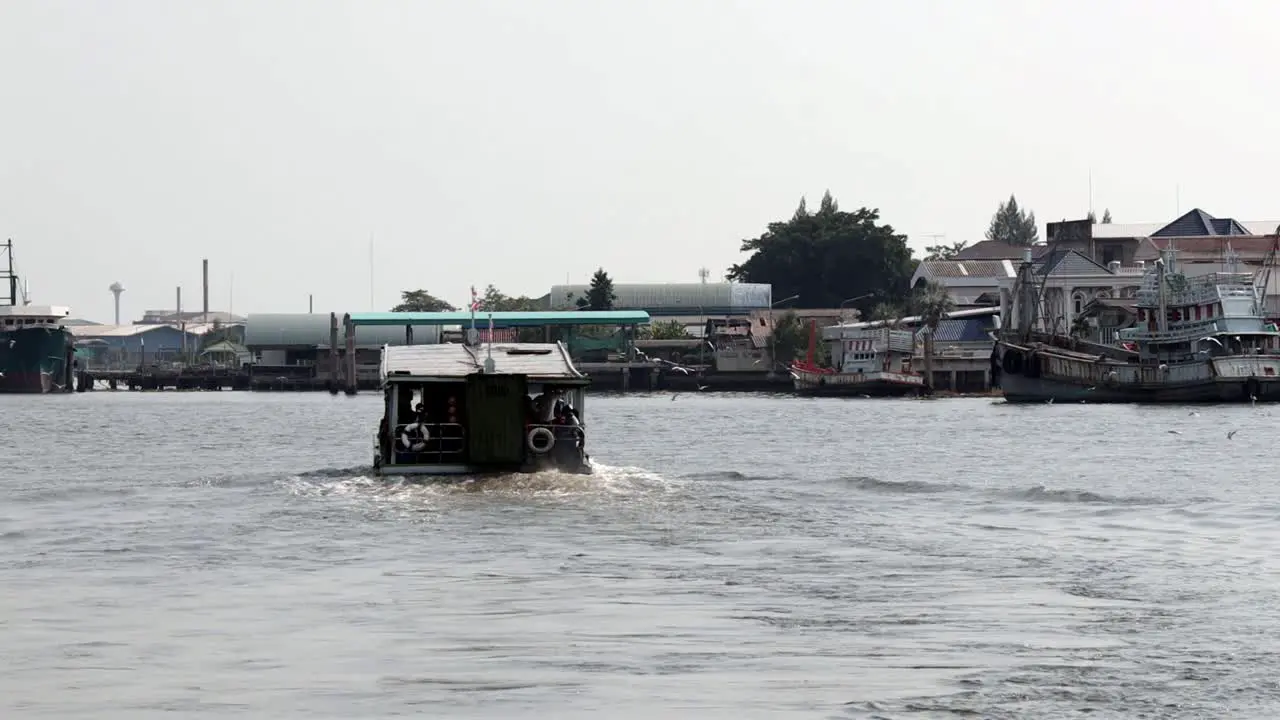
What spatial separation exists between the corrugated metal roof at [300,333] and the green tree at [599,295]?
1342cm

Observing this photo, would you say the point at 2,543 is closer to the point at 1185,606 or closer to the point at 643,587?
the point at 643,587

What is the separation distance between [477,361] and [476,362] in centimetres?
13

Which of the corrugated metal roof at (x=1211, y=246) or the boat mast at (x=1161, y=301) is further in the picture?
the corrugated metal roof at (x=1211, y=246)

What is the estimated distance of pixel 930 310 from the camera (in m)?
131

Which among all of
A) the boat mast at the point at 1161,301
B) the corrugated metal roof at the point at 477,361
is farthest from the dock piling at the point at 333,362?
the corrugated metal roof at the point at 477,361

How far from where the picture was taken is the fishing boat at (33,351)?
14350 cm

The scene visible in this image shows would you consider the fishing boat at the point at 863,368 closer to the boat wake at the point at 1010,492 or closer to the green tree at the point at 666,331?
the green tree at the point at 666,331

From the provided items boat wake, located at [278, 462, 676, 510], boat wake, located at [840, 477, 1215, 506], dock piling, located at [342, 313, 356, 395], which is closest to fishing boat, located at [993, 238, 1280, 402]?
dock piling, located at [342, 313, 356, 395]

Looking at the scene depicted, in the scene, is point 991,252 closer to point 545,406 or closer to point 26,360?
point 26,360

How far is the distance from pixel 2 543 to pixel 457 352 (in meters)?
12.9

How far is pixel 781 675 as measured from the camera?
15.9 m

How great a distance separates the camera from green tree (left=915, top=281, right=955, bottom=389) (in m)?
124

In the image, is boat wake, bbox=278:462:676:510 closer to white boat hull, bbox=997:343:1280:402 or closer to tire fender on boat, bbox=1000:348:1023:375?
white boat hull, bbox=997:343:1280:402

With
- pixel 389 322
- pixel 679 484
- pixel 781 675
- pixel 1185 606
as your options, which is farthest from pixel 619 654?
pixel 389 322
